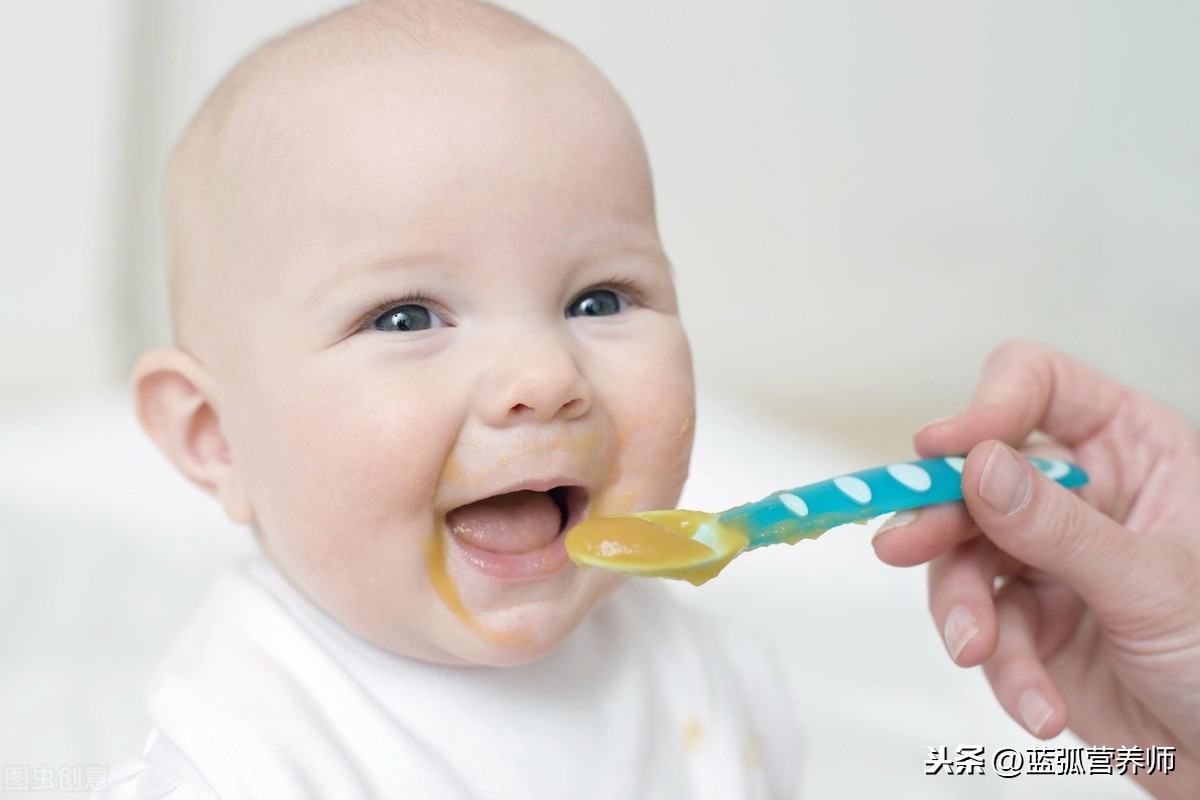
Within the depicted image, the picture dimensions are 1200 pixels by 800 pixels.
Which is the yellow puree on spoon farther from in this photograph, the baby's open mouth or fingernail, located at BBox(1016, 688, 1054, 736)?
fingernail, located at BBox(1016, 688, 1054, 736)

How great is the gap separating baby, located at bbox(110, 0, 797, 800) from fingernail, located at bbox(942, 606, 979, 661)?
0.27 metres

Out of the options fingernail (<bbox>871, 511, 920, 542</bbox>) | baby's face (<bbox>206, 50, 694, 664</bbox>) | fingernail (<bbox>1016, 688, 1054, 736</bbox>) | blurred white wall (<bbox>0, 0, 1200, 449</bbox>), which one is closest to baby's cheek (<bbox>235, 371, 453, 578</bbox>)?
baby's face (<bbox>206, 50, 694, 664</bbox>)

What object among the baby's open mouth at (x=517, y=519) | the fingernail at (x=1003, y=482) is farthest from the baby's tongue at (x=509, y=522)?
the fingernail at (x=1003, y=482)

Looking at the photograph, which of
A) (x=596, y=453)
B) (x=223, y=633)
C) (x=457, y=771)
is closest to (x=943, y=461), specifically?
(x=596, y=453)

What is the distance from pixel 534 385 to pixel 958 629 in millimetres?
438

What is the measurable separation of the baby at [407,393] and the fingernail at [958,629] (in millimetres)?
273

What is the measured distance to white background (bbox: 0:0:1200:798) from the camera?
2.52 m

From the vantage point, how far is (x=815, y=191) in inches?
112

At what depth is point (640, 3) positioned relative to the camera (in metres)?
2.65

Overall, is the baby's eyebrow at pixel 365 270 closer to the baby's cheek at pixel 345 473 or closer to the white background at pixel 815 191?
the baby's cheek at pixel 345 473

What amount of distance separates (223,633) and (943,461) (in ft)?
2.05

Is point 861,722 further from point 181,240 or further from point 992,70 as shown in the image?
point 992,70

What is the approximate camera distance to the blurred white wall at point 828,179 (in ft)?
8.41

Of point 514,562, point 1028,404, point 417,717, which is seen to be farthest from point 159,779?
point 1028,404
